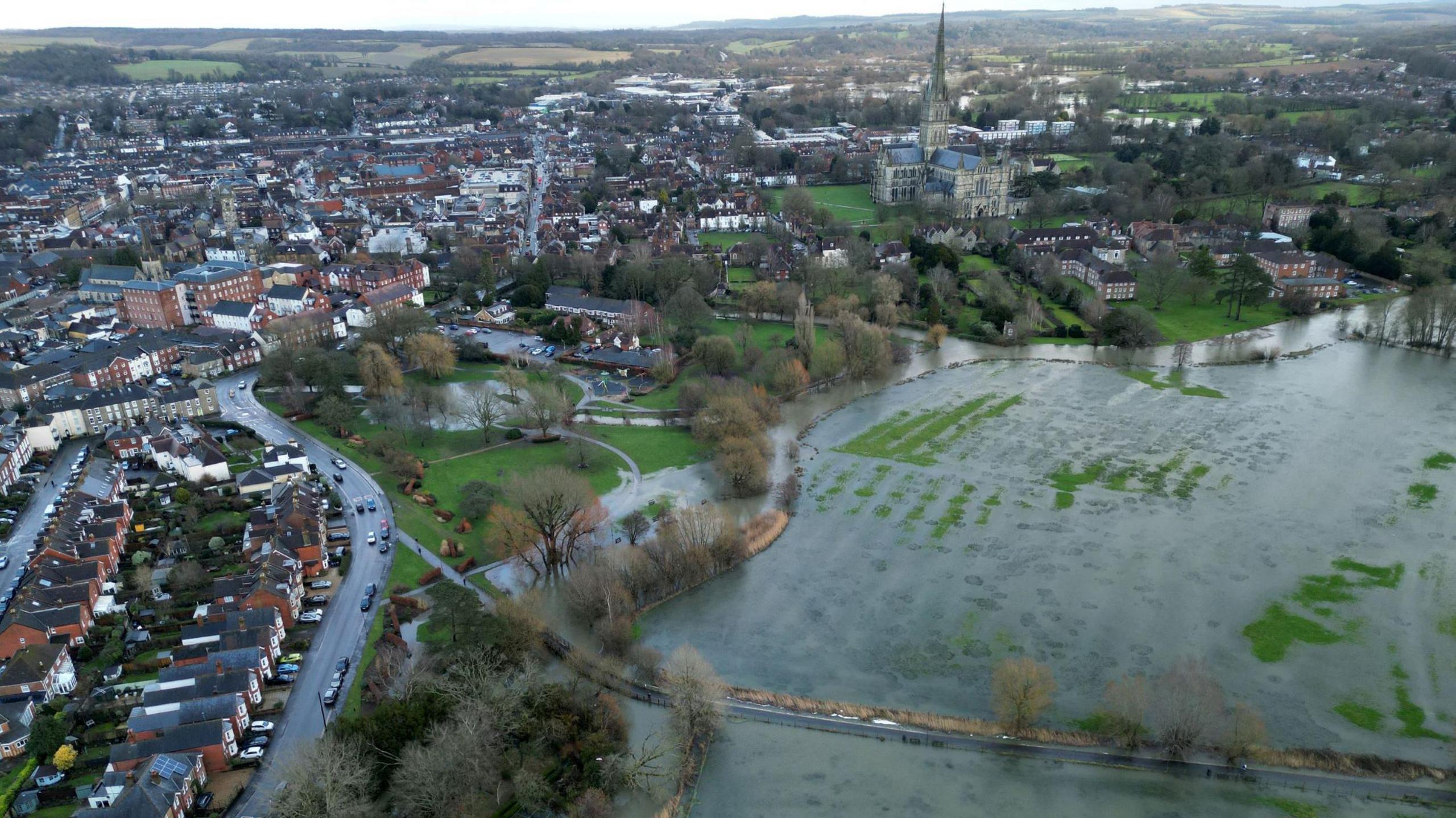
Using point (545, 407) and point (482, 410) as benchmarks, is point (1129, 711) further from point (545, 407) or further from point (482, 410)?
point (482, 410)

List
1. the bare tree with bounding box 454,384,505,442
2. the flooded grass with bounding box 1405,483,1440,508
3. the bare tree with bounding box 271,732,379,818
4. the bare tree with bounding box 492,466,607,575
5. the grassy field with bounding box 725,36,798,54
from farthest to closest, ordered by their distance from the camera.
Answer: the grassy field with bounding box 725,36,798,54
the bare tree with bounding box 454,384,505,442
the flooded grass with bounding box 1405,483,1440,508
the bare tree with bounding box 492,466,607,575
the bare tree with bounding box 271,732,379,818

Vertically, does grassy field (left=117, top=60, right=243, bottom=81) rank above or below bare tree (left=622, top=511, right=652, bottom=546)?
above

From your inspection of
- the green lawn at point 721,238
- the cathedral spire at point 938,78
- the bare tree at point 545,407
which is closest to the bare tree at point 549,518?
the bare tree at point 545,407

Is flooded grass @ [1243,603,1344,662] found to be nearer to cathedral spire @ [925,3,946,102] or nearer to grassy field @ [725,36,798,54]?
cathedral spire @ [925,3,946,102]

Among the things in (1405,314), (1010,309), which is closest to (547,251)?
(1010,309)

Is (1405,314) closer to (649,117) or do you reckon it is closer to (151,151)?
(649,117)

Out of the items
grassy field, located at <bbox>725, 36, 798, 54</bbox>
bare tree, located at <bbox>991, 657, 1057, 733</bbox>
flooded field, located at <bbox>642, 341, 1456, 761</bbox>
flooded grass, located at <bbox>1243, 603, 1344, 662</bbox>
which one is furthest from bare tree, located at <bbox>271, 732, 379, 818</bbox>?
grassy field, located at <bbox>725, 36, 798, 54</bbox>

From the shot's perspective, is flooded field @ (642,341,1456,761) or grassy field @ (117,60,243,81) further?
grassy field @ (117,60,243,81)
